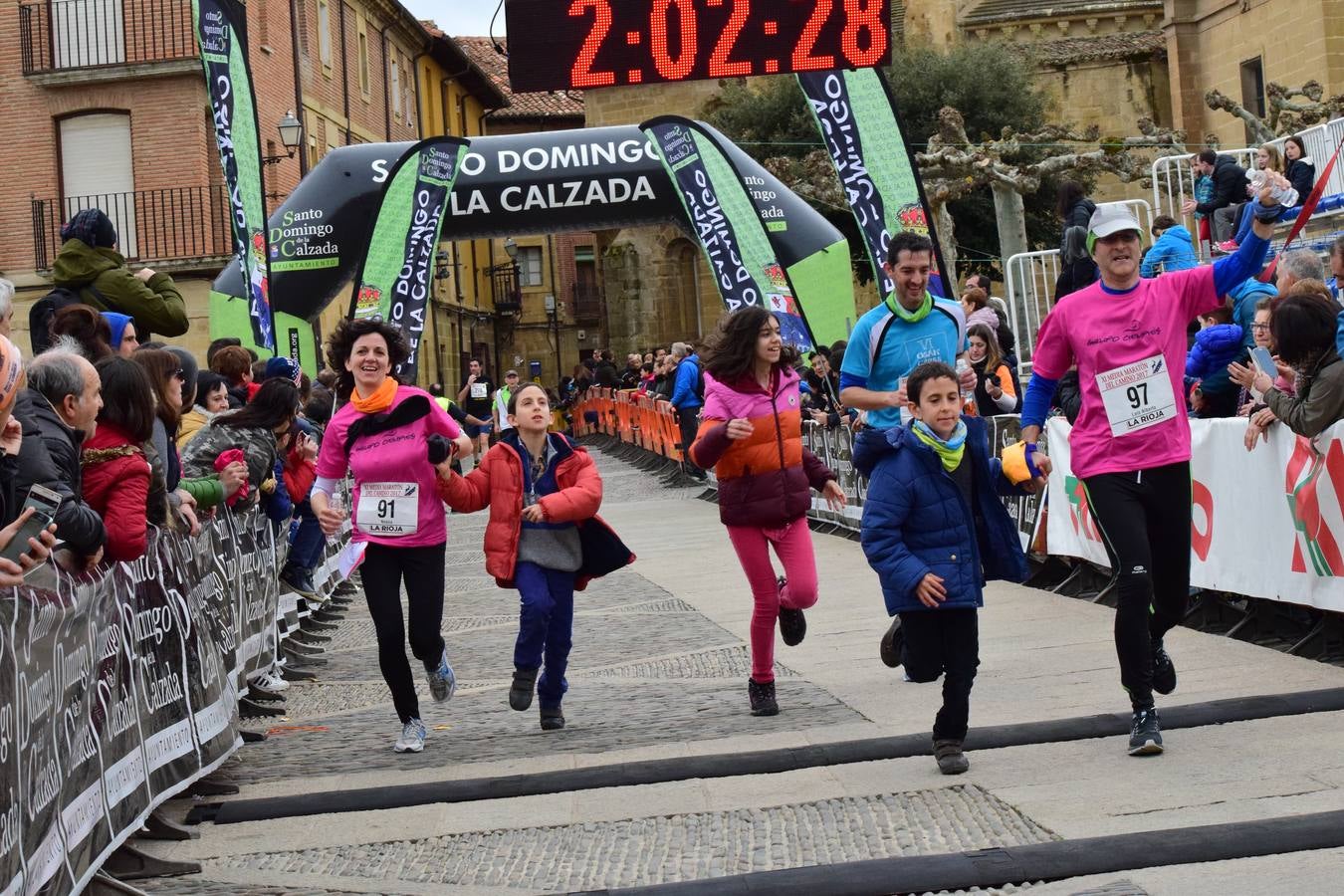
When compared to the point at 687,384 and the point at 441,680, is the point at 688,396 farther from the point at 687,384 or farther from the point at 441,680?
the point at 441,680

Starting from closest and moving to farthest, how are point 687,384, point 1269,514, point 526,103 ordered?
point 1269,514
point 687,384
point 526,103

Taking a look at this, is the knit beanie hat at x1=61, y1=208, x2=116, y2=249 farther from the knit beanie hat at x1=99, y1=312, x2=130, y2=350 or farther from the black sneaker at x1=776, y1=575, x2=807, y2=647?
the black sneaker at x1=776, y1=575, x2=807, y2=647

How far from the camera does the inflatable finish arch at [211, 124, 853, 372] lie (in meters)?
23.2

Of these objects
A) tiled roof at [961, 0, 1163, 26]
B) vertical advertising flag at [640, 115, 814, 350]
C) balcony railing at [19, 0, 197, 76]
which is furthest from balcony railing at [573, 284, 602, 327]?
vertical advertising flag at [640, 115, 814, 350]

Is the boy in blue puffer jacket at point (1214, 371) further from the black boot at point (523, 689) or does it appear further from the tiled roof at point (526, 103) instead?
the tiled roof at point (526, 103)

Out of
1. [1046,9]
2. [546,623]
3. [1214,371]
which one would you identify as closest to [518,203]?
[1214,371]

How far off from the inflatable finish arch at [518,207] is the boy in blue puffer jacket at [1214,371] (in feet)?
42.3

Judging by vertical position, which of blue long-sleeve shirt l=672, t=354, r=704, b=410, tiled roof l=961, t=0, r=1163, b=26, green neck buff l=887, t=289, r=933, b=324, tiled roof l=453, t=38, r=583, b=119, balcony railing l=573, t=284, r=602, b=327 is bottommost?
green neck buff l=887, t=289, r=933, b=324

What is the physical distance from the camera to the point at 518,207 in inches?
944

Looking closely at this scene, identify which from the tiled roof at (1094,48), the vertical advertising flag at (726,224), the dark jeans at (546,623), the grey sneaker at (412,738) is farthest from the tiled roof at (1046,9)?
the grey sneaker at (412,738)

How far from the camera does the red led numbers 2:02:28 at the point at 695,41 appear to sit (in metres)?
13.7

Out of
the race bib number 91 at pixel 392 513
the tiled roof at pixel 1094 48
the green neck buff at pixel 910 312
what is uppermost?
the tiled roof at pixel 1094 48

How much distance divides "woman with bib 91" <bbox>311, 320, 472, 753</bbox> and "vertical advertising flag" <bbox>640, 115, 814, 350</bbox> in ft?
40.6

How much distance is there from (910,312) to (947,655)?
2015 mm
